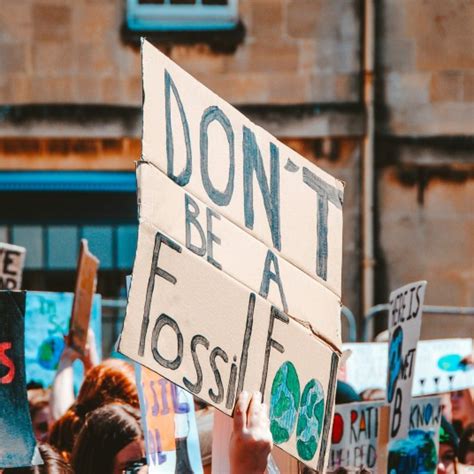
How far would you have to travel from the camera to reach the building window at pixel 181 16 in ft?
35.3

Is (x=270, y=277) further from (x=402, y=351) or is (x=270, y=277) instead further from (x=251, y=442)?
(x=402, y=351)

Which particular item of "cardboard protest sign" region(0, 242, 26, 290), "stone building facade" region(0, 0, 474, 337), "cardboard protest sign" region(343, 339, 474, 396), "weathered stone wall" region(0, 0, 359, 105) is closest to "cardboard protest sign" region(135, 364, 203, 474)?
"cardboard protest sign" region(343, 339, 474, 396)

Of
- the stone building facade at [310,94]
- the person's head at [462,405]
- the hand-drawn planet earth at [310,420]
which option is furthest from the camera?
the stone building facade at [310,94]

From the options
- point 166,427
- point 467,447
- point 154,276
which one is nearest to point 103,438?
point 166,427

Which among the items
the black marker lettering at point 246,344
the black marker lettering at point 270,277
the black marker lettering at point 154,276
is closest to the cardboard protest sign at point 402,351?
the black marker lettering at point 270,277

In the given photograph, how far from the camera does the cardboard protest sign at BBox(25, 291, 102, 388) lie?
20.8ft

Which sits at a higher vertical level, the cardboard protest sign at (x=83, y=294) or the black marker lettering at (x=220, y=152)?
the black marker lettering at (x=220, y=152)

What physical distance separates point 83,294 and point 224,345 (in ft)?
7.03

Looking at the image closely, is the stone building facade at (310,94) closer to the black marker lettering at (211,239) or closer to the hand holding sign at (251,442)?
the black marker lettering at (211,239)

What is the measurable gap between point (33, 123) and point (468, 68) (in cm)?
291

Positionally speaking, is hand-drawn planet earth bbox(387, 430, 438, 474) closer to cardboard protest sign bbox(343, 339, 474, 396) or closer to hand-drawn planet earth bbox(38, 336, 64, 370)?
cardboard protest sign bbox(343, 339, 474, 396)

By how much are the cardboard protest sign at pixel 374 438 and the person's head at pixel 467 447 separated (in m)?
0.68

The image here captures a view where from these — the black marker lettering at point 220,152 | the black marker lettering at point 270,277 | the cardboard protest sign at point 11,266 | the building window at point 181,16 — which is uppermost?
the black marker lettering at point 220,152

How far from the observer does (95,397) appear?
16.2 feet
